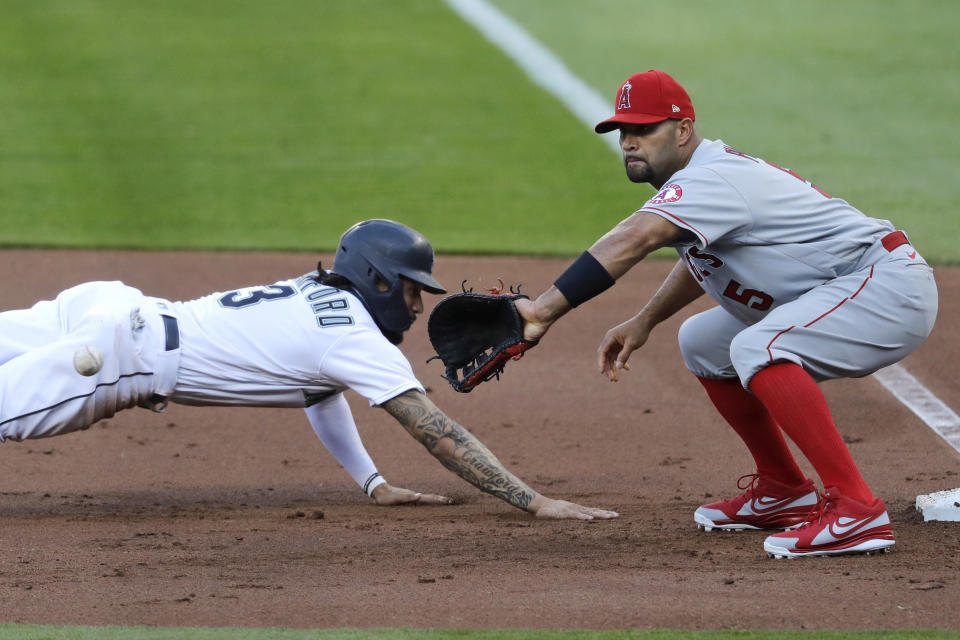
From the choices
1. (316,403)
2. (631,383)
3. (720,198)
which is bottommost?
(631,383)

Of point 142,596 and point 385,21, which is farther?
point 385,21

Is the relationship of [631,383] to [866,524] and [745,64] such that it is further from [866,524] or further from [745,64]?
[745,64]

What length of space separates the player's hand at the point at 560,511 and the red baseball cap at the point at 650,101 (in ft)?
4.47

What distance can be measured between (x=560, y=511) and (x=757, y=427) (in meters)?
0.78

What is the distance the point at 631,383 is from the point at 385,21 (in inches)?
460

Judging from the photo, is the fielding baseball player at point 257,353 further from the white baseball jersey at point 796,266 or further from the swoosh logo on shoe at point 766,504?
the white baseball jersey at point 796,266

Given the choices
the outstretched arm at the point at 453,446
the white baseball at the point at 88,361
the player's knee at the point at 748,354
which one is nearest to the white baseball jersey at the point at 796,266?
the player's knee at the point at 748,354

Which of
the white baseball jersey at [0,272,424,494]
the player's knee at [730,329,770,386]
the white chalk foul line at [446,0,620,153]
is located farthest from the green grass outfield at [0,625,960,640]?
the white chalk foul line at [446,0,620,153]

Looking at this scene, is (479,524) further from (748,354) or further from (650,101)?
(650,101)

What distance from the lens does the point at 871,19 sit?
1783 centimetres

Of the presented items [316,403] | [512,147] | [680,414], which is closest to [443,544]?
[316,403]

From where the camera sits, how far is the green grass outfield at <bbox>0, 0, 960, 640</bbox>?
35.6 feet

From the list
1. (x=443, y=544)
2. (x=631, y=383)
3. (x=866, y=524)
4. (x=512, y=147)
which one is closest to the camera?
(x=866, y=524)

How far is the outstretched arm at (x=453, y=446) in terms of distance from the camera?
15.3 ft
